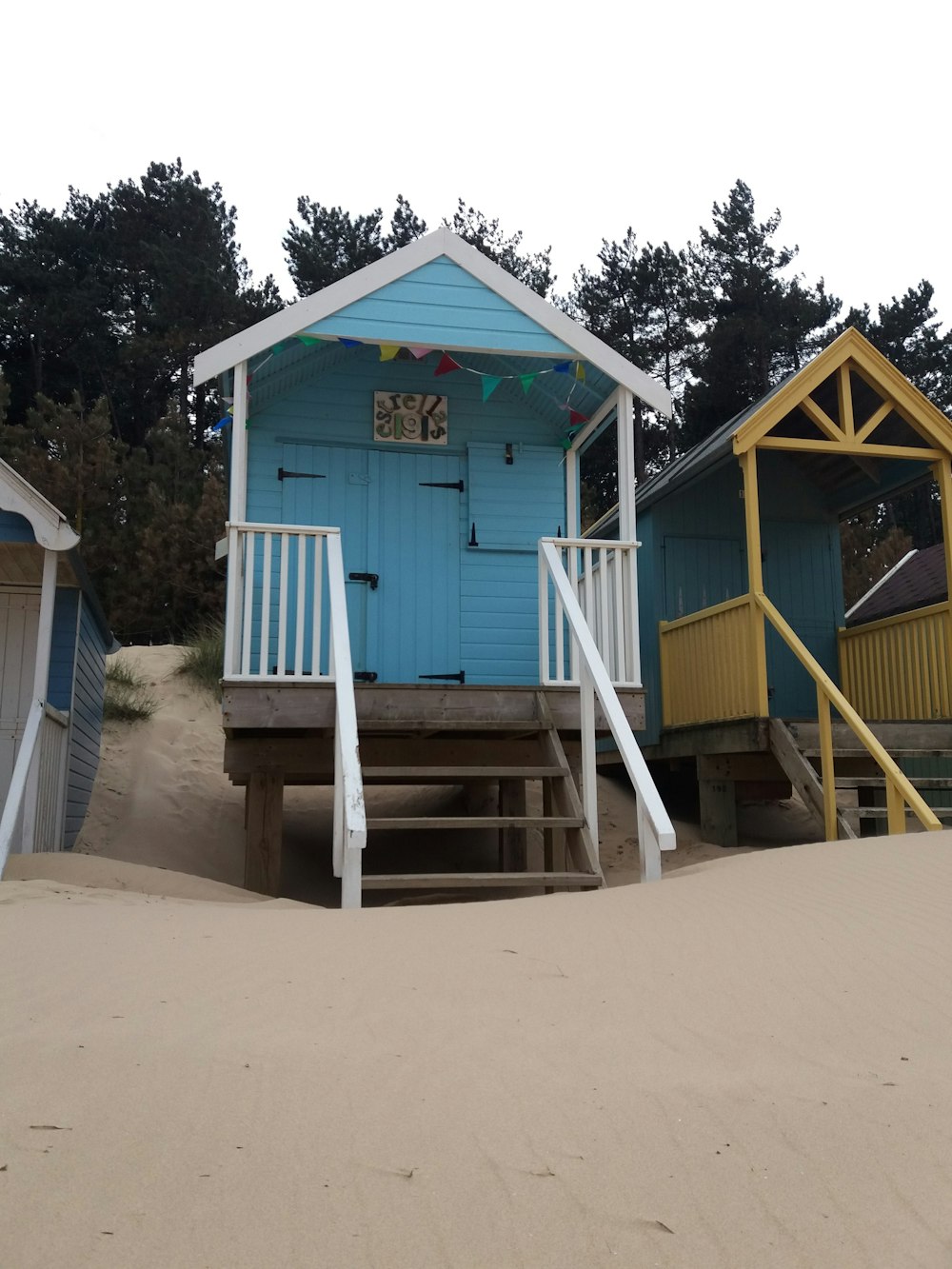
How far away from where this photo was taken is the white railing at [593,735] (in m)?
5.50

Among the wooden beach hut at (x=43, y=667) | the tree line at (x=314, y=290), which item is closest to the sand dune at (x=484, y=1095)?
the wooden beach hut at (x=43, y=667)

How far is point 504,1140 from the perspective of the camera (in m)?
2.07

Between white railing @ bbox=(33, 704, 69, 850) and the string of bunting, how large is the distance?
2768 mm

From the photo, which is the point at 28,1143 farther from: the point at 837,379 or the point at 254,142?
the point at 254,142

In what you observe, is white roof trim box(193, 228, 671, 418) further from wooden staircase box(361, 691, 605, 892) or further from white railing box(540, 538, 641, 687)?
wooden staircase box(361, 691, 605, 892)

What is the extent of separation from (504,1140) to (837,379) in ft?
29.2

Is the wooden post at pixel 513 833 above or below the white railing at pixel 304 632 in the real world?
below

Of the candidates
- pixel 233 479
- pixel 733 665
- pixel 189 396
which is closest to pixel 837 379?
pixel 733 665

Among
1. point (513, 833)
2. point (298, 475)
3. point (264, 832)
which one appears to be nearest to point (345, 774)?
point (264, 832)

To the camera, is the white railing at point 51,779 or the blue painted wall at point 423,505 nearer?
the white railing at point 51,779

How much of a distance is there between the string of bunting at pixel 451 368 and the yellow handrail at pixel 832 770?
247cm

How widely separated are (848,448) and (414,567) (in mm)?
4026

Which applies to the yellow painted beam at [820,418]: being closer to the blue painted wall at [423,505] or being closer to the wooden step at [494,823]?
the blue painted wall at [423,505]

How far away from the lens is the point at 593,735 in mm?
6453
